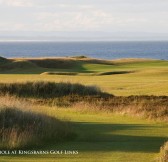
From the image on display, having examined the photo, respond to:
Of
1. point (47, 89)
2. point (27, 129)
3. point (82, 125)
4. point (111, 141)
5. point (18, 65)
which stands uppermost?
point (18, 65)

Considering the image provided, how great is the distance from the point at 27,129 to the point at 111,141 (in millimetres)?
2833

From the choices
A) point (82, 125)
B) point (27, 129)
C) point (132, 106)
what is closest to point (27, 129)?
point (27, 129)

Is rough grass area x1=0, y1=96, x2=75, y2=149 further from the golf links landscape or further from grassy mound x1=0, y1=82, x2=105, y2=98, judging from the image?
grassy mound x1=0, y1=82, x2=105, y2=98

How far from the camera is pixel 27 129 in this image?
18.0 m

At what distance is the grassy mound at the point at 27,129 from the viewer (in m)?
17.0

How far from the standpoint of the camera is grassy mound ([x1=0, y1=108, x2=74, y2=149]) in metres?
17.0

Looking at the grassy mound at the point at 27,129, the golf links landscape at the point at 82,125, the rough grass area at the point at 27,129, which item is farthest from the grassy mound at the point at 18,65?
the grassy mound at the point at 27,129

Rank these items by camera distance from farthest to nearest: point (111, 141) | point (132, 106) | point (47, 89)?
point (47, 89)
point (132, 106)
point (111, 141)

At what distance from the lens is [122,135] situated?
1973cm

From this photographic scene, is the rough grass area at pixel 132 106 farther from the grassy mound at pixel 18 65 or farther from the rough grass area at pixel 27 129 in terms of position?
the grassy mound at pixel 18 65

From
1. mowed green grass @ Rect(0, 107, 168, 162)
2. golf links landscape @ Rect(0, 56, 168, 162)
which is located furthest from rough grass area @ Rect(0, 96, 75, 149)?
mowed green grass @ Rect(0, 107, 168, 162)

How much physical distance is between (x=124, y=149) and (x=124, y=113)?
32.2 ft

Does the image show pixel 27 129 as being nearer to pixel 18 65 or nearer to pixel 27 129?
pixel 27 129

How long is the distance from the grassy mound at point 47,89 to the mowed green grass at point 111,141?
11823 millimetres
